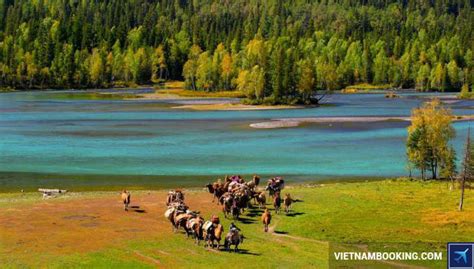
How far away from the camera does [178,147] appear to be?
8831 centimetres

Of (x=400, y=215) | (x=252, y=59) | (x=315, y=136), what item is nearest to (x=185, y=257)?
(x=400, y=215)

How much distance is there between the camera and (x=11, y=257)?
33.0 metres

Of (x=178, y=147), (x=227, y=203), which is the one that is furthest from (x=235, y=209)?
(x=178, y=147)

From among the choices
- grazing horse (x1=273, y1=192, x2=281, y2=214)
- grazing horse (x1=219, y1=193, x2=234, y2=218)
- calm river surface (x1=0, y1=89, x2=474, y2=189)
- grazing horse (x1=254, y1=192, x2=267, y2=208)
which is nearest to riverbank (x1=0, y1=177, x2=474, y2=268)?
grazing horse (x1=273, y1=192, x2=281, y2=214)

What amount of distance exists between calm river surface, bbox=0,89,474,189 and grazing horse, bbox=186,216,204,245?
2495 centimetres

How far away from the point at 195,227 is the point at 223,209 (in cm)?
829

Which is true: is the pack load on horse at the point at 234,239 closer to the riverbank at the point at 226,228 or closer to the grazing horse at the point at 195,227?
the riverbank at the point at 226,228

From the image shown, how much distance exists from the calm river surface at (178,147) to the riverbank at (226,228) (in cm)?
1426

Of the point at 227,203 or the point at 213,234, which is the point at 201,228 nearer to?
the point at 213,234

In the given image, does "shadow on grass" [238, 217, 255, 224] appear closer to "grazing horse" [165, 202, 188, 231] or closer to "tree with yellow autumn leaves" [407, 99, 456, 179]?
"grazing horse" [165, 202, 188, 231]

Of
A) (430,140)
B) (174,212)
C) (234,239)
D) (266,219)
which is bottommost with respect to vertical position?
(266,219)

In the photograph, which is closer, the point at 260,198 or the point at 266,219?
the point at 266,219

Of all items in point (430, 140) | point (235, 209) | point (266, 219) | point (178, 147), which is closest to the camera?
point (266, 219)

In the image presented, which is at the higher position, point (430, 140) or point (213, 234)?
point (430, 140)
